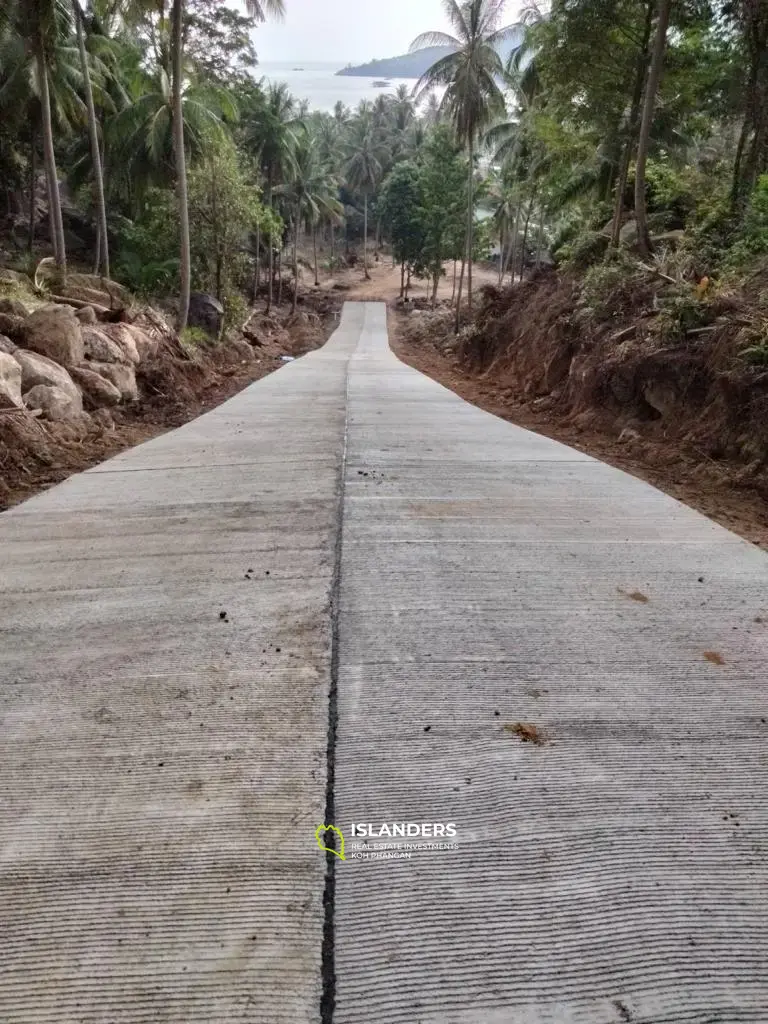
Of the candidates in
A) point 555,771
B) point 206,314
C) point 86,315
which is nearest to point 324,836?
point 555,771

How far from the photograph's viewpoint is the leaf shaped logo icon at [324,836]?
80.6 inches

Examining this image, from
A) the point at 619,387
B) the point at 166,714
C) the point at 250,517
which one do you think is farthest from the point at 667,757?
the point at 619,387

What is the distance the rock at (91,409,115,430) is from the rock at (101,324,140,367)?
6.52ft

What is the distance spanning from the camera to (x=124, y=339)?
11500mm

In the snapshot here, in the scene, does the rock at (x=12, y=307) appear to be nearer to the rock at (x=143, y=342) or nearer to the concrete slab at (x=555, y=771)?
the rock at (x=143, y=342)

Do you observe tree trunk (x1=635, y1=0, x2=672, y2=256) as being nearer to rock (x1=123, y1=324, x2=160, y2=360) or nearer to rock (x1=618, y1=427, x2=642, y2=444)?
rock (x1=618, y1=427, x2=642, y2=444)

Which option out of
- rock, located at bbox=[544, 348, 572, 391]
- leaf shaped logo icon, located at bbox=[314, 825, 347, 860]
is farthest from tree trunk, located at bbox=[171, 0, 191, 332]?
leaf shaped logo icon, located at bbox=[314, 825, 347, 860]

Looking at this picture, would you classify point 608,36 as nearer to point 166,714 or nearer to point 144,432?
point 144,432

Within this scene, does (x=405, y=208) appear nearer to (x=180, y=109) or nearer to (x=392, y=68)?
(x=180, y=109)

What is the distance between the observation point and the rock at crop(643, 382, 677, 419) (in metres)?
8.41

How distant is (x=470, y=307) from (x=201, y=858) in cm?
2719

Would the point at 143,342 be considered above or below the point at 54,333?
below

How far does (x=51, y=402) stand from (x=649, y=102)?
1035 cm

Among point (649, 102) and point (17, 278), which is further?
point (17, 278)
